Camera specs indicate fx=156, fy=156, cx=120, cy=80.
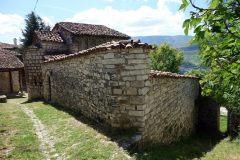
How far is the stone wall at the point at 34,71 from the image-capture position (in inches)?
486

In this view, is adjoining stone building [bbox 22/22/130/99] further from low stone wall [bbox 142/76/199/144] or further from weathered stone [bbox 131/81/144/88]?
weathered stone [bbox 131/81/144/88]

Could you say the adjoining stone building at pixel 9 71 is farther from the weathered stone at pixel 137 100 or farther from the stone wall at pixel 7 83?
the weathered stone at pixel 137 100

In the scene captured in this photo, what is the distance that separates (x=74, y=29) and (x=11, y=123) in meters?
9.95

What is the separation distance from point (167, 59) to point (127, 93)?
19258 millimetres

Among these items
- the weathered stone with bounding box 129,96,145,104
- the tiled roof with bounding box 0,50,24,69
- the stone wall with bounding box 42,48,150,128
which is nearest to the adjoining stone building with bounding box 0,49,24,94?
the tiled roof with bounding box 0,50,24,69

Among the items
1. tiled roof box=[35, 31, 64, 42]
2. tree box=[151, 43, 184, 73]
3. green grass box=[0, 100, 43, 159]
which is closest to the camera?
green grass box=[0, 100, 43, 159]

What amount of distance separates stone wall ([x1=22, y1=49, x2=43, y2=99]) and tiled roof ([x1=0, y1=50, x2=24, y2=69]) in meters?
4.22

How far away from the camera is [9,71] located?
16.5m

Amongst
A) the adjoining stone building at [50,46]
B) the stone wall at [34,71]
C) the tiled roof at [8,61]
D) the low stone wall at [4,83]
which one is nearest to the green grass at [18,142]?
the adjoining stone building at [50,46]

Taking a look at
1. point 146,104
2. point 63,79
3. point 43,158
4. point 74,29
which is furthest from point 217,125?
point 74,29

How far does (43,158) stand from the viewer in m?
3.43

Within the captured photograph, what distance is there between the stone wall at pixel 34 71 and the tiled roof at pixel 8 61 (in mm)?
4223

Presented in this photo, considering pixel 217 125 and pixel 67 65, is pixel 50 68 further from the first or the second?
pixel 217 125

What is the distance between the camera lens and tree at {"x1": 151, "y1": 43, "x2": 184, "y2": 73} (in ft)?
69.9
